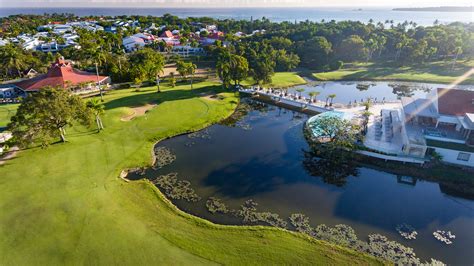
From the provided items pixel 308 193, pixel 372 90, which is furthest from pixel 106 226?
pixel 372 90

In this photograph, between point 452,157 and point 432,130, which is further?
point 432,130

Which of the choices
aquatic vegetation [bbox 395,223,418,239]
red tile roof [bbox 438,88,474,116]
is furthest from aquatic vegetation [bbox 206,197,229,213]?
red tile roof [bbox 438,88,474,116]

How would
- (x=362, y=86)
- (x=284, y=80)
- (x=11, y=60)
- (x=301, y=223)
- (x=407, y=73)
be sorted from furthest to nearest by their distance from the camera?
(x=407, y=73), (x=284, y=80), (x=11, y=60), (x=362, y=86), (x=301, y=223)

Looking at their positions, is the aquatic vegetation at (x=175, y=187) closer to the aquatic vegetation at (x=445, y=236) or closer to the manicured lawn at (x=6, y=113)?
the aquatic vegetation at (x=445, y=236)

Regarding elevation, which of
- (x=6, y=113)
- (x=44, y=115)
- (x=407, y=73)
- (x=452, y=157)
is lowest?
(x=6, y=113)

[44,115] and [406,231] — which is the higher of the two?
[44,115]

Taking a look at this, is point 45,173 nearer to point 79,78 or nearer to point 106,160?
point 106,160

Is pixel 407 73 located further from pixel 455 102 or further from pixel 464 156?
pixel 464 156

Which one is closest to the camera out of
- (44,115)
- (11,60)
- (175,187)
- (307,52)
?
(175,187)
